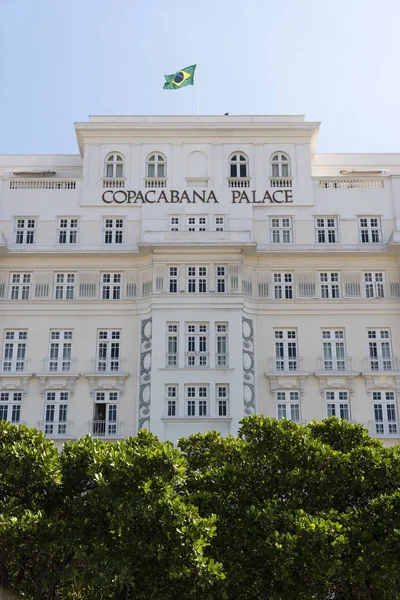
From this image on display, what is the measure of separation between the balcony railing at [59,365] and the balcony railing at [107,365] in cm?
91

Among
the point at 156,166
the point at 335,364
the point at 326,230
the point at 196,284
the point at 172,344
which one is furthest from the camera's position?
the point at 156,166

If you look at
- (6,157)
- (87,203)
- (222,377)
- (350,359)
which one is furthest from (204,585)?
(6,157)

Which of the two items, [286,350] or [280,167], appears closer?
[286,350]

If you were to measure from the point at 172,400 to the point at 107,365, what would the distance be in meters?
3.79

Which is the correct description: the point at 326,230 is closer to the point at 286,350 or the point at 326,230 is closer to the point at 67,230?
the point at 286,350

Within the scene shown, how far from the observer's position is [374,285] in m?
40.8

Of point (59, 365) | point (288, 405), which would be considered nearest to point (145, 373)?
point (59, 365)

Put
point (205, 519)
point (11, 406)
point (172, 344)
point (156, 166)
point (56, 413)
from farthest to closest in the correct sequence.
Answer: point (156, 166), point (172, 344), point (11, 406), point (56, 413), point (205, 519)

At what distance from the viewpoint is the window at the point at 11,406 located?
126 feet

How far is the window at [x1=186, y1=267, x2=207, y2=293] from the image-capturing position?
131ft

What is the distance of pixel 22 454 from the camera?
2373cm

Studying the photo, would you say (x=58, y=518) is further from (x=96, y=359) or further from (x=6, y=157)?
(x=6, y=157)

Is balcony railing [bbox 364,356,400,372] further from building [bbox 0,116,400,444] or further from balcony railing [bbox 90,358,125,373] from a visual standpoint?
balcony railing [bbox 90,358,125,373]

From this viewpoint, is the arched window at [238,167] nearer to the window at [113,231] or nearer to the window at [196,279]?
the window at [196,279]
